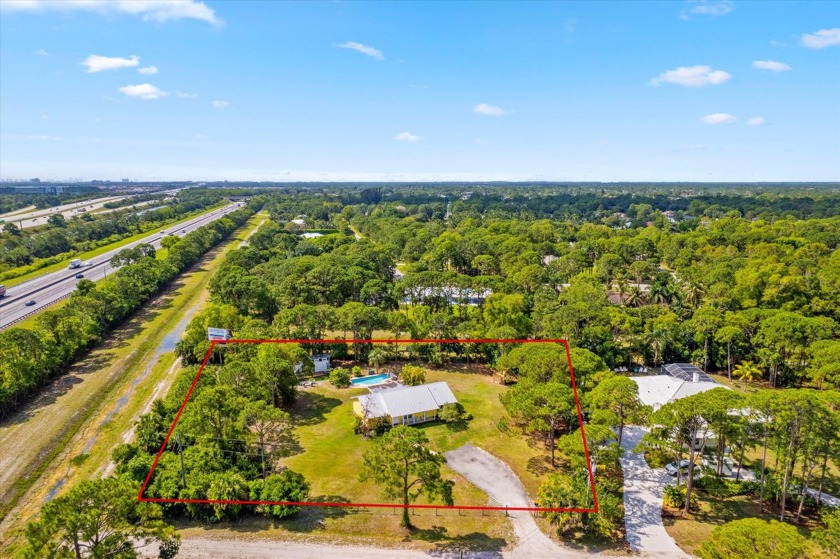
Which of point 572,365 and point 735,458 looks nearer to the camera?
point 735,458

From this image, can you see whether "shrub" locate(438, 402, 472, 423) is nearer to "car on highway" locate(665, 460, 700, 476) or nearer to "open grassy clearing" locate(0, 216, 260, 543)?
"car on highway" locate(665, 460, 700, 476)

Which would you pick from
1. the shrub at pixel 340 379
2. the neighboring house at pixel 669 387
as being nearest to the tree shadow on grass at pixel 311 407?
the shrub at pixel 340 379

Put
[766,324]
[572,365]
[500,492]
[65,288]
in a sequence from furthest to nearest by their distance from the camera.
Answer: [65,288]
[766,324]
[572,365]
[500,492]

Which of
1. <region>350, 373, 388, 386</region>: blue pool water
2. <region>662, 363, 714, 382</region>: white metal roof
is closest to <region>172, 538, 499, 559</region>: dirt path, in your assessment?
<region>350, 373, 388, 386</region>: blue pool water

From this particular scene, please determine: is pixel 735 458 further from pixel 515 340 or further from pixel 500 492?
pixel 515 340

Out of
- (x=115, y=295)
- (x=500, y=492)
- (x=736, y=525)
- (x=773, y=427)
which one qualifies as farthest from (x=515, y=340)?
(x=115, y=295)

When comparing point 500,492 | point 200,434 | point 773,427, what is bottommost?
point 500,492

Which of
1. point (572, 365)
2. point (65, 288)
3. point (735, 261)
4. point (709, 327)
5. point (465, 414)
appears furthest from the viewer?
point (65, 288)
